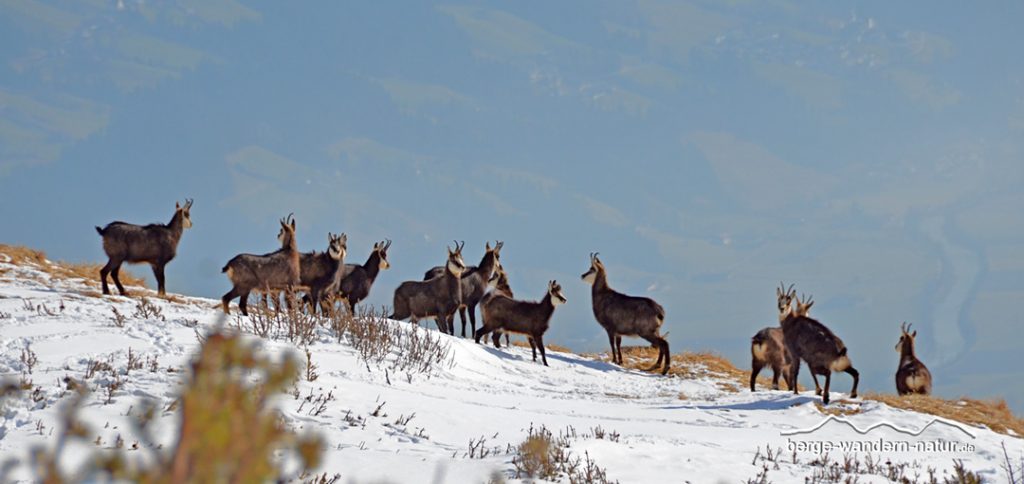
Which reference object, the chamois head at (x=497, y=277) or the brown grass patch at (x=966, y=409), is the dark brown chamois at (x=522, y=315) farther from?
the brown grass patch at (x=966, y=409)

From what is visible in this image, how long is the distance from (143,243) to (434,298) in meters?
6.47

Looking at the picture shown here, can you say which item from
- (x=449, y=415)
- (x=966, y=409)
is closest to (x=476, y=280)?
(x=966, y=409)

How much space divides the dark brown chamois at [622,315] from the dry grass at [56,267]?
10.7 m

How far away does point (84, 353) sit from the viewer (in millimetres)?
8695

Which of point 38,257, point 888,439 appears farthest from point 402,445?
point 38,257

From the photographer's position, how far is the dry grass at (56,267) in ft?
63.1

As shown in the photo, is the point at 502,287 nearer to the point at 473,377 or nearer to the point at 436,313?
the point at 436,313

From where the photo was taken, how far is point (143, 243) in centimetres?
1716

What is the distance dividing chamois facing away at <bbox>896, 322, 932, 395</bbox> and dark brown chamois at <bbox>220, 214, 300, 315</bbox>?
12.5 metres

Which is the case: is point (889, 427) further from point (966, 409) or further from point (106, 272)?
point (106, 272)

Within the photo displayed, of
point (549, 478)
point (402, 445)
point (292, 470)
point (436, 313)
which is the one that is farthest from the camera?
point (436, 313)

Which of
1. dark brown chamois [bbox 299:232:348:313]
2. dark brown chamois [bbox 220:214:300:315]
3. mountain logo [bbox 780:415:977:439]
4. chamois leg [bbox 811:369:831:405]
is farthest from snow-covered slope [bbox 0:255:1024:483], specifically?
dark brown chamois [bbox 299:232:348:313]

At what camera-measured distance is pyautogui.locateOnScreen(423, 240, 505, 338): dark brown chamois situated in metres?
21.0

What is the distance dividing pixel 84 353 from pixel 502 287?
1471 cm
